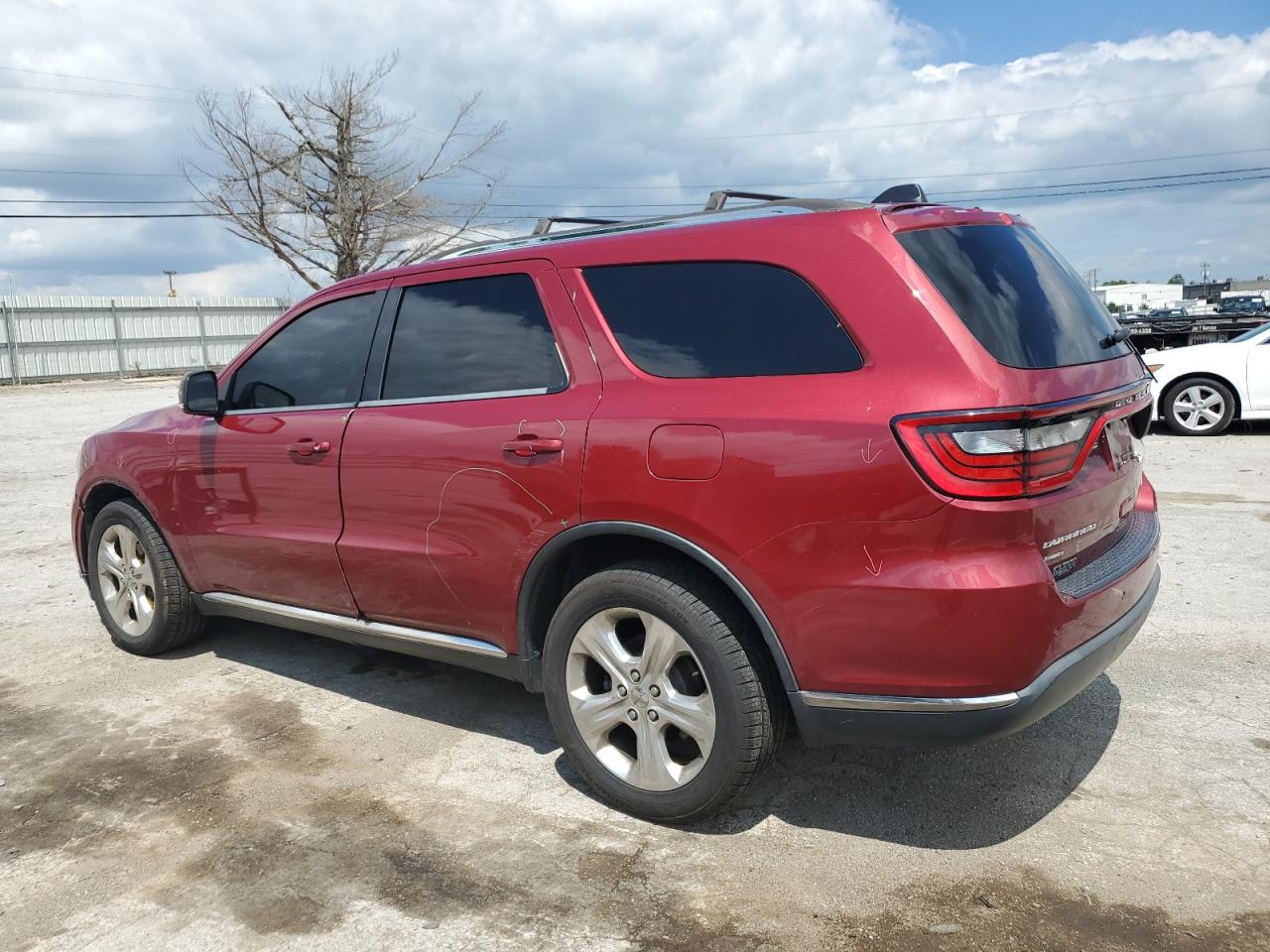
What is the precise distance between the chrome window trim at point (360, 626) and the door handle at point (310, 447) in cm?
66

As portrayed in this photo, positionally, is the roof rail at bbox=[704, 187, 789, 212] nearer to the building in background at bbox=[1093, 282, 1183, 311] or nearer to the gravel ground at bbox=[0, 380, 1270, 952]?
the gravel ground at bbox=[0, 380, 1270, 952]

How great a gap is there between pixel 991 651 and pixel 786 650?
54cm

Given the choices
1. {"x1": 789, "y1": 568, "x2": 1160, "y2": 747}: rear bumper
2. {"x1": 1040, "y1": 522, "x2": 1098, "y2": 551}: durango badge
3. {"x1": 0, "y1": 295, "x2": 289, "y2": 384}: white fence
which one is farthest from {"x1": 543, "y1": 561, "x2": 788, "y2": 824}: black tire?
{"x1": 0, "y1": 295, "x2": 289, "y2": 384}: white fence

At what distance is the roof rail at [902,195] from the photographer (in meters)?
3.19

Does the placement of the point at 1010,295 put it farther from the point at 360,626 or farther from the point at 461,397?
the point at 360,626

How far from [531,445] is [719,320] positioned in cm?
73

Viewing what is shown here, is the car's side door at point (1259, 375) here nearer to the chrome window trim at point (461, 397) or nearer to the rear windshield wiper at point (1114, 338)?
the rear windshield wiper at point (1114, 338)

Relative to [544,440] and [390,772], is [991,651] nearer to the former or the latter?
[544,440]

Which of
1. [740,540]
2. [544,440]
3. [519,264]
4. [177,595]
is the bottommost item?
[177,595]

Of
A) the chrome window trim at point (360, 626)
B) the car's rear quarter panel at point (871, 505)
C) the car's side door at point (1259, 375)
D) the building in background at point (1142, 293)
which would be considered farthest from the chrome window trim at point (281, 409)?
the building in background at point (1142, 293)

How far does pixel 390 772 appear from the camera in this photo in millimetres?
3668

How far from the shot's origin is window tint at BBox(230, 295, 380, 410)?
13.4ft

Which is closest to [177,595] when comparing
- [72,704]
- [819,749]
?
[72,704]

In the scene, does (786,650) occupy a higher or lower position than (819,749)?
higher
